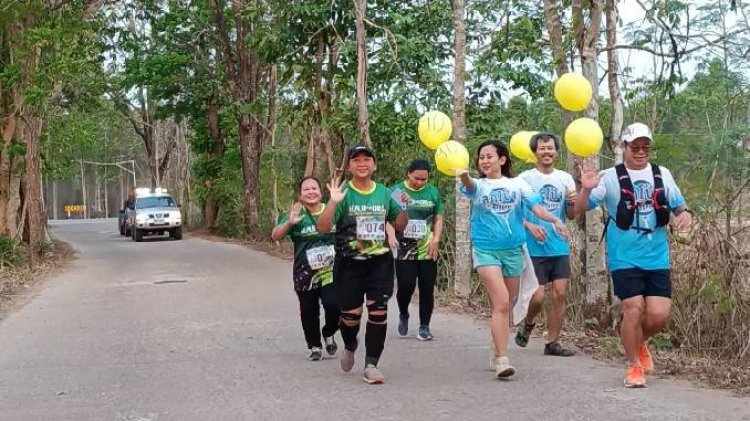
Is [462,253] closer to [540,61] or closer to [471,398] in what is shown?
[540,61]

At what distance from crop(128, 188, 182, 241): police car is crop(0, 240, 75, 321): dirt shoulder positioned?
9272 mm

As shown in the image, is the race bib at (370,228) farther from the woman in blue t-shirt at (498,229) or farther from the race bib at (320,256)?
the race bib at (320,256)

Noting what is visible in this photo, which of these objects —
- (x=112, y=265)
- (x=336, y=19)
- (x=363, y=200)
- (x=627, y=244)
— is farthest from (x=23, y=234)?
(x=627, y=244)

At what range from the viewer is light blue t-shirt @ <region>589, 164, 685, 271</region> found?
596 centimetres

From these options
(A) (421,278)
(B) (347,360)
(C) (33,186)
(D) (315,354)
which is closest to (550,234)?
(A) (421,278)

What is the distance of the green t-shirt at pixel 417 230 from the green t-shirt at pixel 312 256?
3.71ft

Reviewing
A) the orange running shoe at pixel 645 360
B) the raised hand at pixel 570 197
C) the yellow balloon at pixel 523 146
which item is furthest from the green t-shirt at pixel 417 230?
the orange running shoe at pixel 645 360

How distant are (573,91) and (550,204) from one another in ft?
3.03

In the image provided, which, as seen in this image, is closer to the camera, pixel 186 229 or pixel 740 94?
pixel 740 94

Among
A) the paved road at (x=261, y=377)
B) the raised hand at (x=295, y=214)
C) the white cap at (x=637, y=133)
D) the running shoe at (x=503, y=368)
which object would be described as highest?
the white cap at (x=637, y=133)

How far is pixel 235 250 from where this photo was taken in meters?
24.0

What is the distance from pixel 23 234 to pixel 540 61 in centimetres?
1388

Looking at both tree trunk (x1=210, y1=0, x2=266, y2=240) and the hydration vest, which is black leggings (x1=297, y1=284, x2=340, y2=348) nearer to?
the hydration vest

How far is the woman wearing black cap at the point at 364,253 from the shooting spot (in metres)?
6.36
